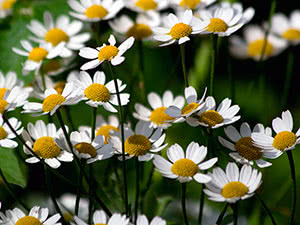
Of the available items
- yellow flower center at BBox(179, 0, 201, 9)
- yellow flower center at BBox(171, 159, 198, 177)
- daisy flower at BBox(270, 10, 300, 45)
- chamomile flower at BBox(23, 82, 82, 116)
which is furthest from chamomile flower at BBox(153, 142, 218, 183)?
daisy flower at BBox(270, 10, 300, 45)

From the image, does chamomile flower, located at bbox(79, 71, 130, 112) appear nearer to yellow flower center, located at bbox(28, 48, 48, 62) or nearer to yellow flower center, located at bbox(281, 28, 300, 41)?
yellow flower center, located at bbox(28, 48, 48, 62)

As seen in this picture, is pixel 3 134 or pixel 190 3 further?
pixel 190 3

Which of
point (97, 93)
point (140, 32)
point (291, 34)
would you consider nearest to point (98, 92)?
point (97, 93)

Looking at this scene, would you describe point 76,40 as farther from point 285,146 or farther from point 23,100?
point 285,146

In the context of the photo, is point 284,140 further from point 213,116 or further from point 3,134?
point 3,134

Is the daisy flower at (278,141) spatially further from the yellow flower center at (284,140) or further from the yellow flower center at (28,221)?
the yellow flower center at (28,221)
